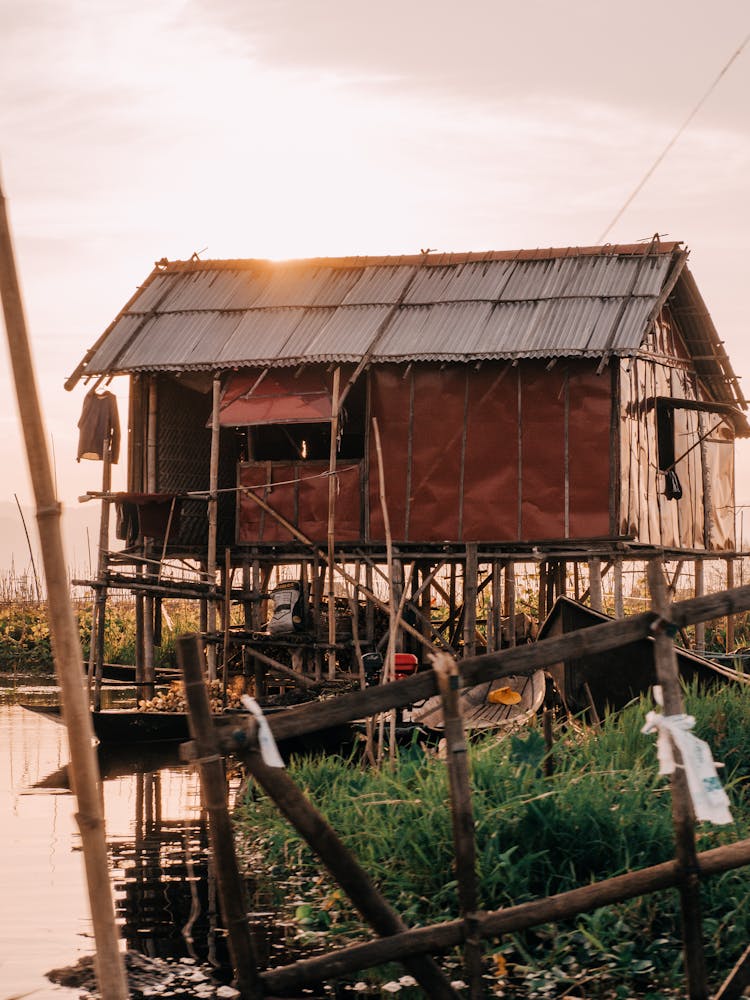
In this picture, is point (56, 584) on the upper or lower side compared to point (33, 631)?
lower

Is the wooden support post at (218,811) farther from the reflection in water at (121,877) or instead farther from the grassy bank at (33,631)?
the grassy bank at (33,631)

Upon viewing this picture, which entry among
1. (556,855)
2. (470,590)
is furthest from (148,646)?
(556,855)

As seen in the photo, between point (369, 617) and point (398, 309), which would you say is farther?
point (369, 617)

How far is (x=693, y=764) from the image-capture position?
4723 mm

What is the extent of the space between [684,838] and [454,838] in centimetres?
83

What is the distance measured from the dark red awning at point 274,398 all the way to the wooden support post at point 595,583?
390 cm

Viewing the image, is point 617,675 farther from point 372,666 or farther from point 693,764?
point 372,666

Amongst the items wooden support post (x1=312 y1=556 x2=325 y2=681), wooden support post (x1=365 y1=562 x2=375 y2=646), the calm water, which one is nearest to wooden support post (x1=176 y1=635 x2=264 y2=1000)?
the calm water

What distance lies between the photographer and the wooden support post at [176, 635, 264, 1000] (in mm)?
4324

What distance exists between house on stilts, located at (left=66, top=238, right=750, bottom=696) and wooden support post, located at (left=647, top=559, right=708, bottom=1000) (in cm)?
1087

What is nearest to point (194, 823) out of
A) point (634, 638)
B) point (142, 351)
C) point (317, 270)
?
point (634, 638)

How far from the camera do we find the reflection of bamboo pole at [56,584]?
2697mm

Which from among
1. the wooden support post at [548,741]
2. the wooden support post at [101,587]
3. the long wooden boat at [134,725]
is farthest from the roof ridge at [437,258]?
the wooden support post at [548,741]

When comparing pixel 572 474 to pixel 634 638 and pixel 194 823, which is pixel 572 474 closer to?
pixel 194 823
